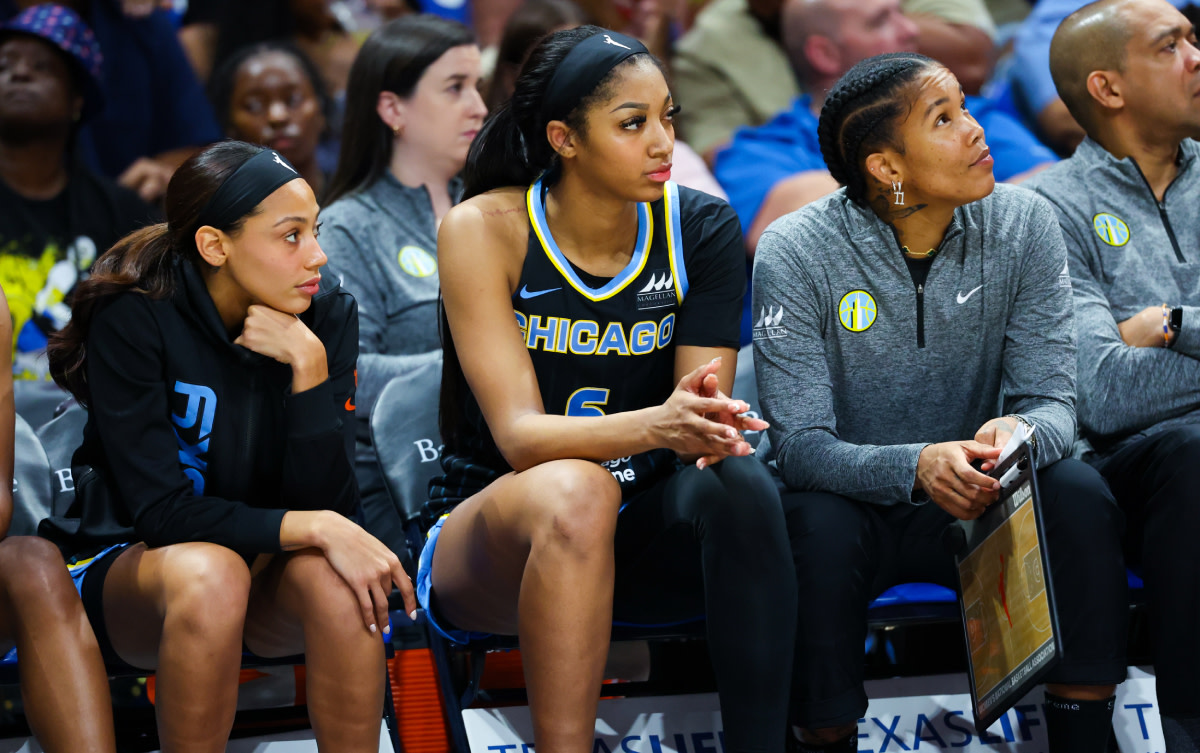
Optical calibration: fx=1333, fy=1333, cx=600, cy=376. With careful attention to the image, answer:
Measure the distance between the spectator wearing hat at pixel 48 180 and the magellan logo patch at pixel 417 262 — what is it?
0.94 meters

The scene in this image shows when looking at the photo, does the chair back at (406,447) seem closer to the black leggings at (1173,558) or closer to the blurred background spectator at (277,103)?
the black leggings at (1173,558)

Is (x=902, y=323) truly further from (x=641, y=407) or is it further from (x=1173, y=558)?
(x=1173, y=558)

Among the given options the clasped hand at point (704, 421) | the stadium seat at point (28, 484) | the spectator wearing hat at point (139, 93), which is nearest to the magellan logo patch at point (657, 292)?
the clasped hand at point (704, 421)

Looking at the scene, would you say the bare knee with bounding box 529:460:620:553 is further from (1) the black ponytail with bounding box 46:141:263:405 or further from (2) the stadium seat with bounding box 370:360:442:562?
(1) the black ponytail with bounding box 46:141:263:405

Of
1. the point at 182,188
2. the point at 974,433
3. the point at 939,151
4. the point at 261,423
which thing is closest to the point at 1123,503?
the point at 974,433

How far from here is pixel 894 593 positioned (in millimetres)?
2604

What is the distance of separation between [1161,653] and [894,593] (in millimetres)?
487

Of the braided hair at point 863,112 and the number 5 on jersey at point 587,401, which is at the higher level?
the braided hair at point 863,112

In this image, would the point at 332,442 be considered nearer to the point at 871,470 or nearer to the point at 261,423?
the point at 261,423

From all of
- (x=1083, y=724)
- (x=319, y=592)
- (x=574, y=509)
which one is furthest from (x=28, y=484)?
(x=1083, y=724)

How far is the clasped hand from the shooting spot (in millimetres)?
2219

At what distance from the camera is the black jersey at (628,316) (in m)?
2.56

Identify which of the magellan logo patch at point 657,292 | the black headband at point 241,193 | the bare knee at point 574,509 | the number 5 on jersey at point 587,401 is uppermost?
the black headband at point 241,193

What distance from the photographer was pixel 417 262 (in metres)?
3.54
